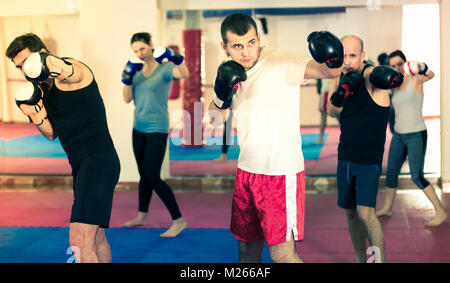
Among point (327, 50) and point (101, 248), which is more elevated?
point (327, 50)

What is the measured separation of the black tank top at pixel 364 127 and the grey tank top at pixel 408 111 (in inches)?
48.1

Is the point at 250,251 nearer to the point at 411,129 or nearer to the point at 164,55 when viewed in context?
the point at 164,55

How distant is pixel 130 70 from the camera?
3.47 metres

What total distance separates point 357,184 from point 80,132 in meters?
1.32

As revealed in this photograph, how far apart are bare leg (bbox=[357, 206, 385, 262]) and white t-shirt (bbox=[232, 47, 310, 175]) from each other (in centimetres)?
66

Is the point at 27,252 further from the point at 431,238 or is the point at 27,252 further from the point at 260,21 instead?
the point at 260,21

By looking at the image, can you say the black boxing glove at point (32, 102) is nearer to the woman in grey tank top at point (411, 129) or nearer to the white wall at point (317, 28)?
the woman in grey tank top at point (411, 129)

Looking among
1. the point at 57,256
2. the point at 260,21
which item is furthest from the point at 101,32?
the point at 260,21

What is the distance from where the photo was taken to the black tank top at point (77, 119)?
2.08m

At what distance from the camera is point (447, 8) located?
475 centimetres

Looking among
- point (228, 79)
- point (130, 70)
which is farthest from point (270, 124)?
point (130, 70)

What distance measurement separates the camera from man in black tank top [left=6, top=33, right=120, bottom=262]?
2025 millimetres

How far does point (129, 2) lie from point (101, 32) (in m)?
0.40

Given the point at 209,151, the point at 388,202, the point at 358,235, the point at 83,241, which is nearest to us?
the point at 83,241
